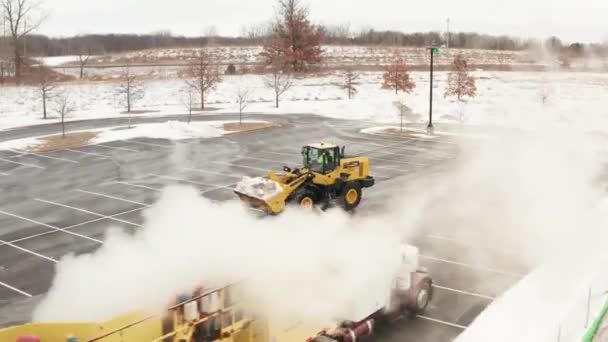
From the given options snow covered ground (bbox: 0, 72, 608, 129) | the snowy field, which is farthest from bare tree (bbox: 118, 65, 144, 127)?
the snowy field

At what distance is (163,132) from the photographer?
42250 mm

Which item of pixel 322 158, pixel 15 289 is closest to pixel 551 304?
pixel 322 158

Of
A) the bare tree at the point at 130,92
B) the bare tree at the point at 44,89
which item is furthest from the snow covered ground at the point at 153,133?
the bare tree at the point at 130,92

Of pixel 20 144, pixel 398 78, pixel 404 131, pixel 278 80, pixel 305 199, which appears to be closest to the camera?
pixel 305 199

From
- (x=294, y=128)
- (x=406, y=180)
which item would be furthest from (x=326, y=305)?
(x=294, y=128)

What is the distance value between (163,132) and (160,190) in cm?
1579

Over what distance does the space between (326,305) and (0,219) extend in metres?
16.5

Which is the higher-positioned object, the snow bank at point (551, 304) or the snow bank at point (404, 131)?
the snow bank at point (404, 131)

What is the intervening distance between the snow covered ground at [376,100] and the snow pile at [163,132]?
1104cm

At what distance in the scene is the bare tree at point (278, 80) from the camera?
6397 centimetres

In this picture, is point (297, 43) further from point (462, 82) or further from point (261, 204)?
point (261, 204)

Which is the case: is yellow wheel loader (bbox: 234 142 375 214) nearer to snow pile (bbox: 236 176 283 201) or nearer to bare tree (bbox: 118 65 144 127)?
snow pile (bbox: 236 176 283 201)

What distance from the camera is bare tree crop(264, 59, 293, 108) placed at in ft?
210

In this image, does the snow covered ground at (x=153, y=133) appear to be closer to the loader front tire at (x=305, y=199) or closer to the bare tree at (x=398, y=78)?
the loader front tire at (x=305, y=199)
